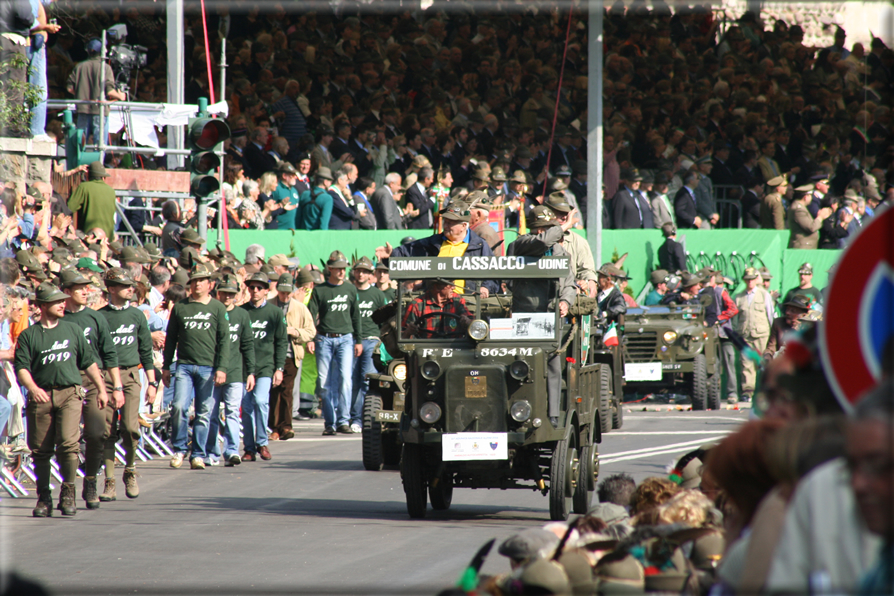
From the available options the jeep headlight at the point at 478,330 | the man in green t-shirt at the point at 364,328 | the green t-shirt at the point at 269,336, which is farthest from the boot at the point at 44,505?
the man in green t-shirt at the point at 364,328

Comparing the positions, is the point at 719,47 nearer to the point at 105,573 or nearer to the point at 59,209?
the point at 59,209

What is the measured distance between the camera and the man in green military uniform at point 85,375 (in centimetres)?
1187

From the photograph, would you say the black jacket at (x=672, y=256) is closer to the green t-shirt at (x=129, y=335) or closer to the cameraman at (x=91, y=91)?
the cameraman at (x=91, y=91)

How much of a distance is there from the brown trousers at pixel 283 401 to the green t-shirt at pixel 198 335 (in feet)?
8.28

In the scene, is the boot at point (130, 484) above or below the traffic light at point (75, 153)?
below

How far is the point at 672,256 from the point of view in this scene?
2311cm

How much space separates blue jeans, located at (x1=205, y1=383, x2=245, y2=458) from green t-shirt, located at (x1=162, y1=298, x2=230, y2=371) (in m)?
0.41

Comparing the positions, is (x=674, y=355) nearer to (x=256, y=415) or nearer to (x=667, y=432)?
(x=667, y=432)

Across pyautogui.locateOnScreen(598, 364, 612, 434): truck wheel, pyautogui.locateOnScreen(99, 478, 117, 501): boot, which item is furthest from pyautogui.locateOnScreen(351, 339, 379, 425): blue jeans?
pyautogui.locateOnScreen(99, 478, 117, 501): boot

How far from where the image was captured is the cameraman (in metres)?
19.3

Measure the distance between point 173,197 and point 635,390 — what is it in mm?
8373

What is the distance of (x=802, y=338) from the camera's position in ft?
11.8

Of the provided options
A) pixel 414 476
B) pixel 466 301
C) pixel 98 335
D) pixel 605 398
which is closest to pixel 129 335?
pixel 98 335

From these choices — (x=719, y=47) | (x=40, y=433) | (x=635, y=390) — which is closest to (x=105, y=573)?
(x=40, y=433)
